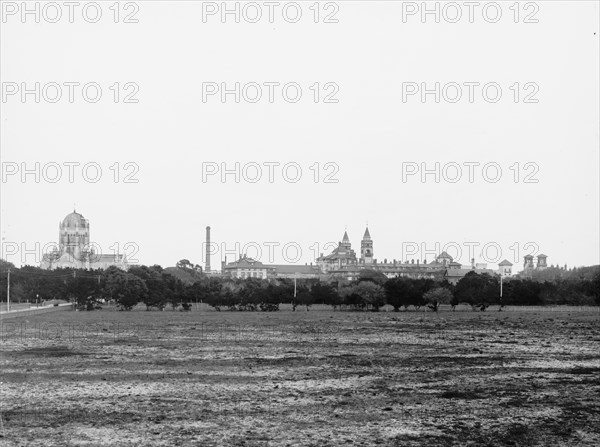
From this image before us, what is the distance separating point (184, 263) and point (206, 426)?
165472 millimetres

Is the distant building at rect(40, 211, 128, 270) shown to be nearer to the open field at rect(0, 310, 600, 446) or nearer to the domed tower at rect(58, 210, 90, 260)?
the domed tower at rect(58, 210, 90, 260)

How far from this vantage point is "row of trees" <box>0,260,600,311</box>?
8875 cm

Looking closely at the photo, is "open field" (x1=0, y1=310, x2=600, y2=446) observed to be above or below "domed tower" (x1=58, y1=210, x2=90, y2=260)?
below

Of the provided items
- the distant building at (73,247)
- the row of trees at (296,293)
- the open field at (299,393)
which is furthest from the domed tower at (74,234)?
the open field at (299,393)

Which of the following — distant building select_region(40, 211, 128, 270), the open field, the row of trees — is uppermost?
distant building select_region(40, 211, 128, 270)

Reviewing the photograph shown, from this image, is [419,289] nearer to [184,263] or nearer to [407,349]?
[407,349]

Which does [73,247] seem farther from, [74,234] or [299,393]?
[299,393]

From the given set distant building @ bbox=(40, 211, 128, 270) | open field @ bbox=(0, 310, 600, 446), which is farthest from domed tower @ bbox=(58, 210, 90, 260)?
open field @ bbox=(0, 310, 600, 446)

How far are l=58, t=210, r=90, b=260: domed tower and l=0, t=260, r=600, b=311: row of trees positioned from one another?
241ft

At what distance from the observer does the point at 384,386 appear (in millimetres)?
Result: 21234

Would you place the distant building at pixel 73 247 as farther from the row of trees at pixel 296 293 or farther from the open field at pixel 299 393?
the open field at pixel 299 393

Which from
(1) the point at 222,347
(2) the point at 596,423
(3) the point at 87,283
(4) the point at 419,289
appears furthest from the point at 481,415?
(3) the point at 87,283

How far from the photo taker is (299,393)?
2000cm

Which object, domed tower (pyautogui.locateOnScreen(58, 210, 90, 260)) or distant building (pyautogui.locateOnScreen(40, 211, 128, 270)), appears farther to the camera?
domed tower (pyautogui.locateOnScreen(58, 210, 90, 260))
